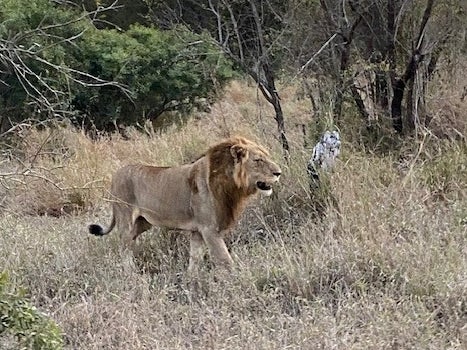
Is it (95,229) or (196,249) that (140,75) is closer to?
(95,229)

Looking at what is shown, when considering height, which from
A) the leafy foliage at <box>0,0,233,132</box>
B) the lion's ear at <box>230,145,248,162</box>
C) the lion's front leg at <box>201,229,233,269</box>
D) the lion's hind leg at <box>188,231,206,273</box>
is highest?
the lion's ear at <box>230,145,248,162</box>

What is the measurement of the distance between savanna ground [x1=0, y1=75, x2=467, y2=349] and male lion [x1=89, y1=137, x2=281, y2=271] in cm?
21

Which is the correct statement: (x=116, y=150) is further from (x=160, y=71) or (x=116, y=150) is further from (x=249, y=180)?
(x=249, y=180)

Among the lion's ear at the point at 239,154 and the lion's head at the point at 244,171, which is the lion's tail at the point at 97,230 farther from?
the lion's ear at the point at 239,154

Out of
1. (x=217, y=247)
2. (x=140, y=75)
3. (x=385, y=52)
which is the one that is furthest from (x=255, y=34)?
(x=217, y=247)

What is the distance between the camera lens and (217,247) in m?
6.11

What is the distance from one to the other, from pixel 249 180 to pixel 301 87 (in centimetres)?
298

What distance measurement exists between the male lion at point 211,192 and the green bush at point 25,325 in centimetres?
187

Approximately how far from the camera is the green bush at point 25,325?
4102mm

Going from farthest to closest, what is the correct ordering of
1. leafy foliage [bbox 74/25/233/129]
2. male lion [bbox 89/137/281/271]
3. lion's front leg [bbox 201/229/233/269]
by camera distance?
leafy foliage [bbox 74/25/233/129] → male lion [bbox 89/137/281/271] → lion's front leg [bbox 201/229/233/269]

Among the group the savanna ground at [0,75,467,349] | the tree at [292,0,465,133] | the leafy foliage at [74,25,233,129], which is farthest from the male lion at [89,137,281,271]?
the leafy foliage at [74,25,233,129]

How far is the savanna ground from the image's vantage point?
4785 millimetres

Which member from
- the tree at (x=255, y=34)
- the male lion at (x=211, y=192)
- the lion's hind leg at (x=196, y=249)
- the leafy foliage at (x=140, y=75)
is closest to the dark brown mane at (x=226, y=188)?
the male lion at (x=211, y=192)

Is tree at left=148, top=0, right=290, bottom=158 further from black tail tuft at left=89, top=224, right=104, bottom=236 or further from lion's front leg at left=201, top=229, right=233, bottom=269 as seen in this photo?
black tail tuft at left=89, top=224, right=104, bottom=236
